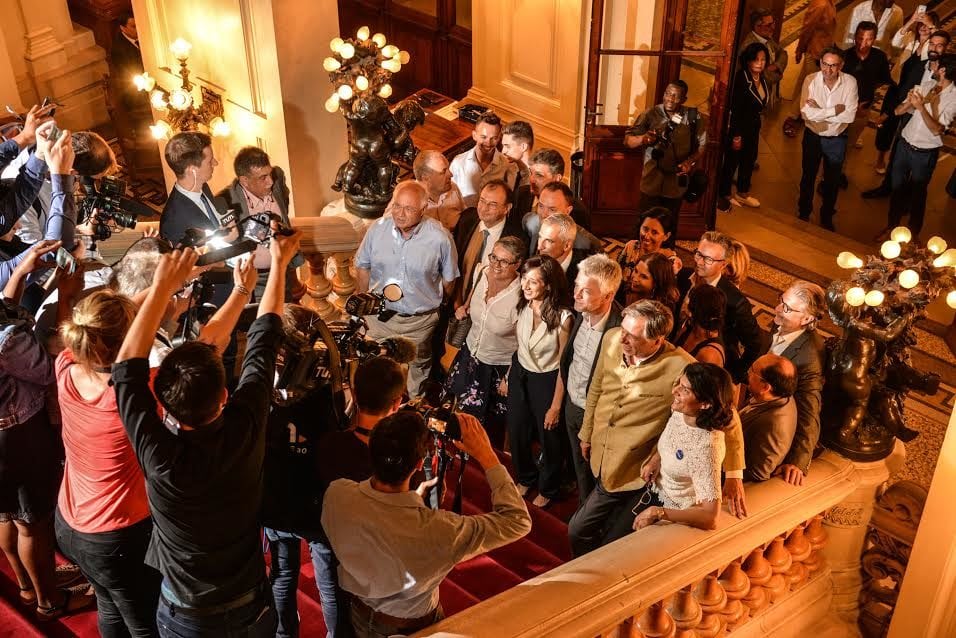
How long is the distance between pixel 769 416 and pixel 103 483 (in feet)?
8.03

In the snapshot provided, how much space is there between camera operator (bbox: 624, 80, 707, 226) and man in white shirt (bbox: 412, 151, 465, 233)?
2015 mm

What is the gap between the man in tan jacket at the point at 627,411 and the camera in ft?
13.8

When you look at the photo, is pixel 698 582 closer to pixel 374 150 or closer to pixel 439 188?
pixel 439 188

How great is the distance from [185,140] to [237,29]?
3706mm

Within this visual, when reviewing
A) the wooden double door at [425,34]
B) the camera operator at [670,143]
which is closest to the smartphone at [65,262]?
the camera operator at [670,143]

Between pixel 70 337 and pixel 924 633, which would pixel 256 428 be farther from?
pixel 924 633

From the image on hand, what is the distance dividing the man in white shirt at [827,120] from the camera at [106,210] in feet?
18.5

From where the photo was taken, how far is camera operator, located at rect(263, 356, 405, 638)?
11.6 ft

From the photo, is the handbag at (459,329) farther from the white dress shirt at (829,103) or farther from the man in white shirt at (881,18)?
the man in white shirt at (881,18)

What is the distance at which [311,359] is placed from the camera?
3645mm

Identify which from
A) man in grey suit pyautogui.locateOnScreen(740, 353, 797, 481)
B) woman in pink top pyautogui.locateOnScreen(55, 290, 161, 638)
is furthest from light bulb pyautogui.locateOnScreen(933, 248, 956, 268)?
woman in pink top pyautogui.locateOnScreen(55, 290, 161, 638)

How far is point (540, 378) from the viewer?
5023mm

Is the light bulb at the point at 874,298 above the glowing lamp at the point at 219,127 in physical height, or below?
above

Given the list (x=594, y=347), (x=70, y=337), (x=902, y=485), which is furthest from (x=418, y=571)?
(x=902, y=485)
